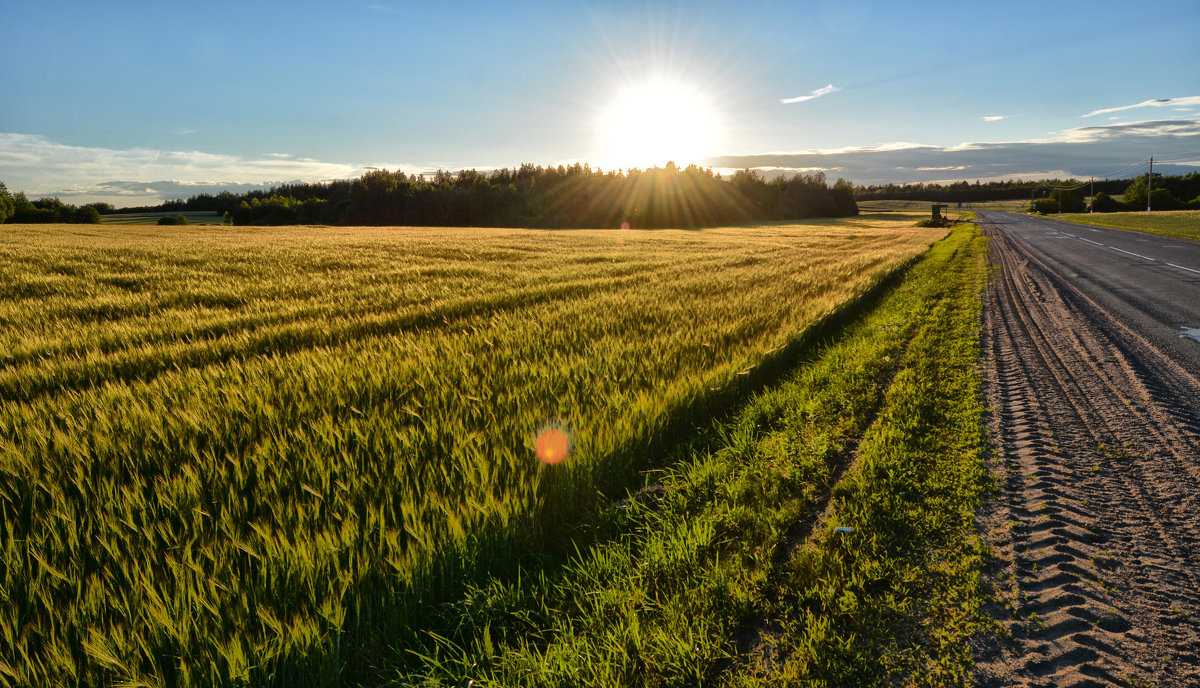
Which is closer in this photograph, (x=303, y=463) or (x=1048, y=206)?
(x=303, y=463)

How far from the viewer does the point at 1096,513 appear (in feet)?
10.7

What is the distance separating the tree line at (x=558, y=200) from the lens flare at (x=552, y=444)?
3124 inches

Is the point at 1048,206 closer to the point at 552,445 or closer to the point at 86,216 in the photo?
the point at 552,445

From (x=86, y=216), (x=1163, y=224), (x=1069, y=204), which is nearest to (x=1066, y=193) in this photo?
(x=1069, y=204)

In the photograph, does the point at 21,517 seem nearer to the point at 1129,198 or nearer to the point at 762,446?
the point at 762,446

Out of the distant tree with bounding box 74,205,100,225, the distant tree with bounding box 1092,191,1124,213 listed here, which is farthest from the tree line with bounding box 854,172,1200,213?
the distant tree with bounding box 74,205,100,225

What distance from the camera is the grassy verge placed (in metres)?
2.21

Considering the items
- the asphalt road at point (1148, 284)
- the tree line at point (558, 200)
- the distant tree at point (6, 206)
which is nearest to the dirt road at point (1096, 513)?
the asphalt road at point (1148, 284)

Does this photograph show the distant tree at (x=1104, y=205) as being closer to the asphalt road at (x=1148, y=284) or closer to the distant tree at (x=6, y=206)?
the asphalt road at (x=1148, y=284)

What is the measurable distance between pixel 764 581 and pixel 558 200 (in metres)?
91.1

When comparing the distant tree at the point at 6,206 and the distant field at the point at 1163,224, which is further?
the distant tree at the point at 6,206

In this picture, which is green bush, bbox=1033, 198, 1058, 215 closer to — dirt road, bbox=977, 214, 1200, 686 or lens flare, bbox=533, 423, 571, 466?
dirt road, bbox=977, 214, 1200, 686

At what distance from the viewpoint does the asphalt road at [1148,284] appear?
748 centimetres

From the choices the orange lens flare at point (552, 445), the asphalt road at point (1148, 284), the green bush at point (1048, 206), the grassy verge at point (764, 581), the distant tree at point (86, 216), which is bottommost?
the grassy verge at point (764, 581)
